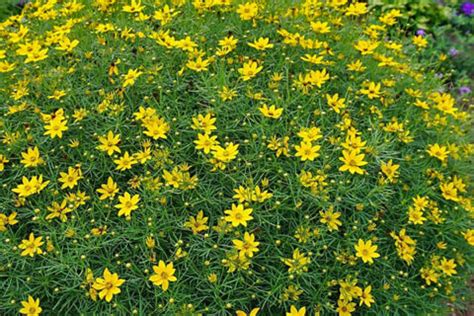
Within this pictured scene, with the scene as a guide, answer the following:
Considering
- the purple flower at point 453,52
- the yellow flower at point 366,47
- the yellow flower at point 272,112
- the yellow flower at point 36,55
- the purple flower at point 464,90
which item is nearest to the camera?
the yellow flower at point 272,112

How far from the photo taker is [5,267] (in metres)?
2.17

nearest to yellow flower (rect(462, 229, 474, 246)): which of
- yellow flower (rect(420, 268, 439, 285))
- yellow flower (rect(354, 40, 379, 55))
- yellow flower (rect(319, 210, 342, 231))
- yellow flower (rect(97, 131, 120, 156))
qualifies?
yellow flower (rect(420, 268, 439, 285))

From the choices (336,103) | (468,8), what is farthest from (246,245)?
(468,8)

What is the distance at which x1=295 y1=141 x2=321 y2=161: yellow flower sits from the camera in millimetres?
2240

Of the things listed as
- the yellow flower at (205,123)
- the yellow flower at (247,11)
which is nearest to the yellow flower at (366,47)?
the yellow flower at (247,11)

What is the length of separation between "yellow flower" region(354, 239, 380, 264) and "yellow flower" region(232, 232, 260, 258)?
1.52ft

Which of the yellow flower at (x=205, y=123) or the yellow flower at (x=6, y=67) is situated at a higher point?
the yellow flower at (x=6, y=67)

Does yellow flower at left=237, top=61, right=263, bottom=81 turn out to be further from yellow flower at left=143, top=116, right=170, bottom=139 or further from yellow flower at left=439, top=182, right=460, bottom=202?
yellow flower at left=439, top=182, right=460, bottom=202

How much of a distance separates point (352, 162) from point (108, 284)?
3.85 ft

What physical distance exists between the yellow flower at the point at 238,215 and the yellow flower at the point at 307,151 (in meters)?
0.36

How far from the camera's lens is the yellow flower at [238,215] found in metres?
2.08

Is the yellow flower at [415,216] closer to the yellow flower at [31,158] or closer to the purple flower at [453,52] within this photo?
the yellow flower at [31,158]

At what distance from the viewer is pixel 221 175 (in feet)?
7.61

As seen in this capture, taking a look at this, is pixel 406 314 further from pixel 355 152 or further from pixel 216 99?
pixel 216 99
